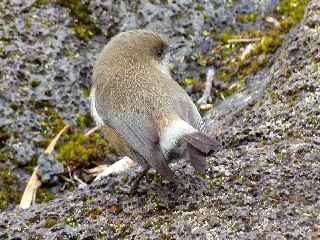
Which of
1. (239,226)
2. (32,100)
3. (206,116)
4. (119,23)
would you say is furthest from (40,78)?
(239,226)

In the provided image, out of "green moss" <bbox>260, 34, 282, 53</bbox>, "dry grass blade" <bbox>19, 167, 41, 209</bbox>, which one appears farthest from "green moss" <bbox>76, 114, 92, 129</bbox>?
"green moss" <bbox>260, 34, 282, 53</bbox>

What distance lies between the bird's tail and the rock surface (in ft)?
0.91

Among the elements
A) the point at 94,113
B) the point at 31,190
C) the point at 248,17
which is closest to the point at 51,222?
the point at 94,113

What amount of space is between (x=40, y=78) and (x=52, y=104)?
262 mm

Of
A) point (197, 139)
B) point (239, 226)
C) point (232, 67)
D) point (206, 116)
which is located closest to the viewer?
point (239, 226)

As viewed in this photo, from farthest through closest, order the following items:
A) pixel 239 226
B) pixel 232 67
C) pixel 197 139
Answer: pixel 232 67, pixel 197 139, pixel 239 226

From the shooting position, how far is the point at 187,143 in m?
3.85

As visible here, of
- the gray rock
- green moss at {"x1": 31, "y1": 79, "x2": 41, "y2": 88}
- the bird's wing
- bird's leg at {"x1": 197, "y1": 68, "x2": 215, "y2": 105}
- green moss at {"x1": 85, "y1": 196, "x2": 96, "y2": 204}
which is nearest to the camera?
the bird's wing

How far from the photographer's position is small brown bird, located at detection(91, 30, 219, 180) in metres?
3.92

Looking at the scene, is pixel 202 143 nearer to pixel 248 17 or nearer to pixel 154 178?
pixel 154 178

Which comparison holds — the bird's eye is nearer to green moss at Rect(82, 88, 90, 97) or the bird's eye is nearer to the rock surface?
the rock surface

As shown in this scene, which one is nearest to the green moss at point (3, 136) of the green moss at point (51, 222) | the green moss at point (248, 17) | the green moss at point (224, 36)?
the green moss at point (51, 222)

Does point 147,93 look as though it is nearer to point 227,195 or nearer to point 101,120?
point 101,120

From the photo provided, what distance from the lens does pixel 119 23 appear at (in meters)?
6.53
